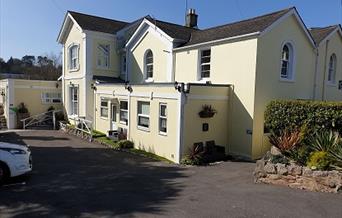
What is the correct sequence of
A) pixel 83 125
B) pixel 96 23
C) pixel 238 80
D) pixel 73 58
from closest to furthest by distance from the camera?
pixel 238 80 < pixel 83 125 < pixel 96 23 < pixel 73 58

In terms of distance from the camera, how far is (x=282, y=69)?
51.8 ft

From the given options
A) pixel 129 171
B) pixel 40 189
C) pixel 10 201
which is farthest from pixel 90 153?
pixel 10 201

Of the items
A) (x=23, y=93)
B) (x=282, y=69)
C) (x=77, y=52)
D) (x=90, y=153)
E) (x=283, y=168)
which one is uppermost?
(x=77, y=52)

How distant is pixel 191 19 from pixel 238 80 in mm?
11888

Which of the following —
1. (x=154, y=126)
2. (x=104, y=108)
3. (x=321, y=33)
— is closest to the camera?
(x=154, y=126)

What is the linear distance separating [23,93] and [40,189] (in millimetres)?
18511

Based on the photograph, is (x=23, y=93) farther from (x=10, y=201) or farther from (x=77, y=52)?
(x=10, y=201)

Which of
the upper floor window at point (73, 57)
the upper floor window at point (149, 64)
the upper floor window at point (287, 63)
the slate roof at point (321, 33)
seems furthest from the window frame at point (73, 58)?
the slate roof at point (321, 33)

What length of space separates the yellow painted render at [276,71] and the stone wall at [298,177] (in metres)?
4.57

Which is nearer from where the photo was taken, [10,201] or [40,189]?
[10,201]

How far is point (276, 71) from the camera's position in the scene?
15.0 meters

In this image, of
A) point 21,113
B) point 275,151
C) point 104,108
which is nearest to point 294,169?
point 275,151

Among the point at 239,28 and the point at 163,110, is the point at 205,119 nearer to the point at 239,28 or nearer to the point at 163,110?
the point at 163,110

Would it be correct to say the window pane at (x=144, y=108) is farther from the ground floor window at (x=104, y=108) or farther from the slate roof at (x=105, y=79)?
the slate roof at (x=105, y=79)
